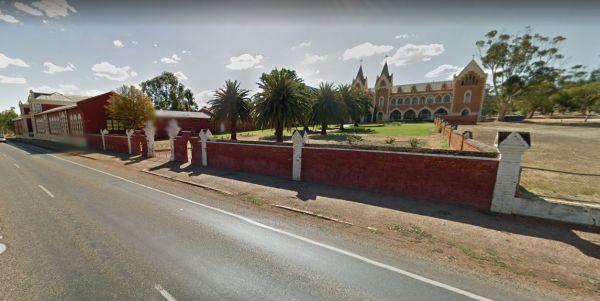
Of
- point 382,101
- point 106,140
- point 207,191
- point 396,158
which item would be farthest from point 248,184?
point 382,101

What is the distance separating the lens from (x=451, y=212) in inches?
246

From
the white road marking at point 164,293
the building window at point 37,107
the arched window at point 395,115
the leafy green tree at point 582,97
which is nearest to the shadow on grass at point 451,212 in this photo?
the white road marking at point 164,293

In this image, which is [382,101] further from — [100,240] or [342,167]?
[100,240]

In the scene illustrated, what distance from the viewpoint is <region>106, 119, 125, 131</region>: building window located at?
98.5 feet

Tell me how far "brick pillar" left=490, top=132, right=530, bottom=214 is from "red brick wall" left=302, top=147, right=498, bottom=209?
0.19m

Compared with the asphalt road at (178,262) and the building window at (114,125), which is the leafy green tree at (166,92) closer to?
the building window at (114,125)

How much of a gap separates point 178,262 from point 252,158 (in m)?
7.46

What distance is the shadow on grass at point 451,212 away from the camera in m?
4.84

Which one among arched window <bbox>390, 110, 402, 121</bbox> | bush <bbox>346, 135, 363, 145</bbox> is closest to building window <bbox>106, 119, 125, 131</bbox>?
bush <bbox>346, 135, 363, 145</bbox>

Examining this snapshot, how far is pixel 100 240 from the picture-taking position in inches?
176

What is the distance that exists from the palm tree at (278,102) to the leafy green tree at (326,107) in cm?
1126

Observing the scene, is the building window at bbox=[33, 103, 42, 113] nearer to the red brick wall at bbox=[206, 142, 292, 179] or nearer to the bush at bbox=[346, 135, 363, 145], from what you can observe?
the red brick wall at bbox=[206, 142, 292, 179]

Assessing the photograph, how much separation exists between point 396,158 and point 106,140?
89.7 ft

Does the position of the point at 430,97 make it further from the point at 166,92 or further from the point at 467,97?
the point at 166,92
